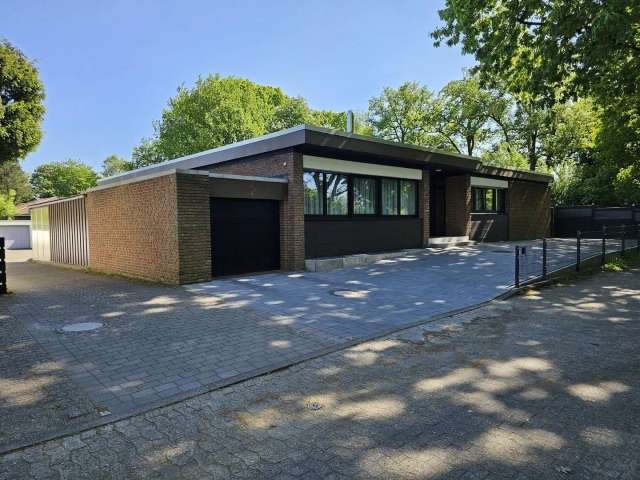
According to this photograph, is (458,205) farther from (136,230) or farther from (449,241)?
(136,230)

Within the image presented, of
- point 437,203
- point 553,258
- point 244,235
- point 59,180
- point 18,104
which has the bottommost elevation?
point 553,258

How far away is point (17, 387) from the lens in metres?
4.29

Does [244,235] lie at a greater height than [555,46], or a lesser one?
lesser

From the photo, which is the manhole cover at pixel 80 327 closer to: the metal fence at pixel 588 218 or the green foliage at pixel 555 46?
the green foliage at pixel 555 46

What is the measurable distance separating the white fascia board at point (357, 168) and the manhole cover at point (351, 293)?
484 centimetres

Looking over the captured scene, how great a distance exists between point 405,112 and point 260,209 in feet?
110

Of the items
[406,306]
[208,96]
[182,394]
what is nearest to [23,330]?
[182,394]

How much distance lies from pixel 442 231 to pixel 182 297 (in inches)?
578

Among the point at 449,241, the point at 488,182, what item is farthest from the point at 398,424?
the point at 488,182

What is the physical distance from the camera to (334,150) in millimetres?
12852

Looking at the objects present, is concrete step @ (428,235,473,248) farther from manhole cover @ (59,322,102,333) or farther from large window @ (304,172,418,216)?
manhole cover @ (59,322,102,333)

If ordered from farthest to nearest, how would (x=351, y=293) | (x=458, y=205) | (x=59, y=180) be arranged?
1. (x=59, y=180)
2. (x=458, y=205)
3. (x=351, y=293)

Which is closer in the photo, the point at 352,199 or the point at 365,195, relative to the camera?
the point at 352,199

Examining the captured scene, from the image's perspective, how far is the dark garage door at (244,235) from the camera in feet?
36.7
